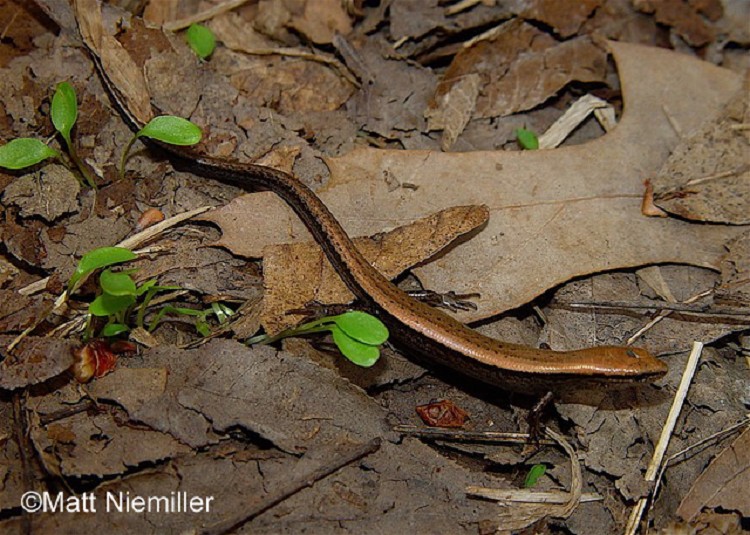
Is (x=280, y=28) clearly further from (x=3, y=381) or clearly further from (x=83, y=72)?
(x=3, y=381)

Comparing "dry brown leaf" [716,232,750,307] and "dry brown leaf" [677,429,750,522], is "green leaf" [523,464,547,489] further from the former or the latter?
"dry brown leaf" [716,232,750,307]

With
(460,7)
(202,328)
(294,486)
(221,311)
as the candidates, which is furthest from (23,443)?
(460,7)

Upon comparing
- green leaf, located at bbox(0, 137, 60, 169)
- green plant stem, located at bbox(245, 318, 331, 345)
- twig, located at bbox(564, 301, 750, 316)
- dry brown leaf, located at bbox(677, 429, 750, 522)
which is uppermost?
green leaf, located at bbox(0, 137, 60, 169)

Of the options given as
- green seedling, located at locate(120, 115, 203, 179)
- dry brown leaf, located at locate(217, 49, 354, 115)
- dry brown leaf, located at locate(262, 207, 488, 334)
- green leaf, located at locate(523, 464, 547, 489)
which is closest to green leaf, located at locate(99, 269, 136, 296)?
dry brown leaf, located at locate(262, 207, 488, 334)

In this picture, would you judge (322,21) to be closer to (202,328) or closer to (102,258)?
(202,328)

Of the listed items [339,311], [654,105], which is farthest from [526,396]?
[654,105]

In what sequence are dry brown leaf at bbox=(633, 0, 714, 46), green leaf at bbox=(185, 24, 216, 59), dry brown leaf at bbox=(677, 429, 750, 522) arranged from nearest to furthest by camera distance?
dry brown leaf at bbox=(677, 429, 750, 522), green leaf at bbox=(185, 24, 216, 59), dry brown leaf at bbox=(633, 0, 714, 46)
